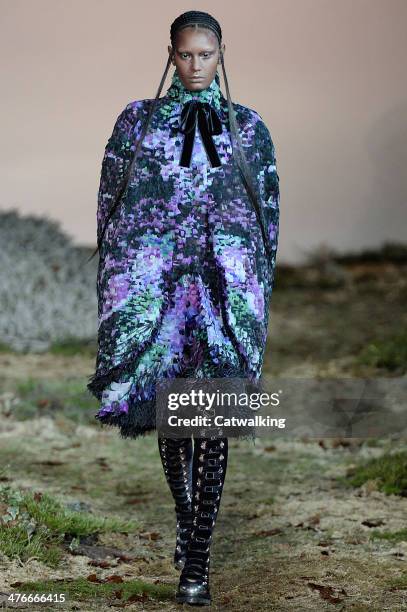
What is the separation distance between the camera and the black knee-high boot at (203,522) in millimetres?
4207

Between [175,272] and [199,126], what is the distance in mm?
666

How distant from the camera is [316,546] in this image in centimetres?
523

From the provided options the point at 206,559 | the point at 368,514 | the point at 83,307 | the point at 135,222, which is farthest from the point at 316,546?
the point at 83,307

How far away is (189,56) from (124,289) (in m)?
1.07

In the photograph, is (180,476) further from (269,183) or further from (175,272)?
(269,183)

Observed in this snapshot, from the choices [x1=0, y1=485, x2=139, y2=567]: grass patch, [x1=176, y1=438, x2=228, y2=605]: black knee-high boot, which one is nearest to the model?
[x1=176, y1=438, x2=228, y2=605]: black knee-high boot

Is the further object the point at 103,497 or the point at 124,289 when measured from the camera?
the point at 103,497

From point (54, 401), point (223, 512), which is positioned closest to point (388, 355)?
point (54, 401)

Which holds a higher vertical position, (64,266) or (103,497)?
(64,266)

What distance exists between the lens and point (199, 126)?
4367mm

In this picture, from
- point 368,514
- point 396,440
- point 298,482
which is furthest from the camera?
point 396,440

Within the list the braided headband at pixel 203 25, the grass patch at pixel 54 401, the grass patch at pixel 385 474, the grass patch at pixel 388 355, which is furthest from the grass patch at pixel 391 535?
the grass patch at pixel 388 355

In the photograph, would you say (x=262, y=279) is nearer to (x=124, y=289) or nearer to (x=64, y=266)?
(x=124, y=289)

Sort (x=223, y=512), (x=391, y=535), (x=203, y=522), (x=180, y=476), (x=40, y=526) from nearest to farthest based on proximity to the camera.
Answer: (x=203, y=522) → (x=180, y=476) → (x=40, y=526) → (x=391, y=535) → (x=223, y=512)
